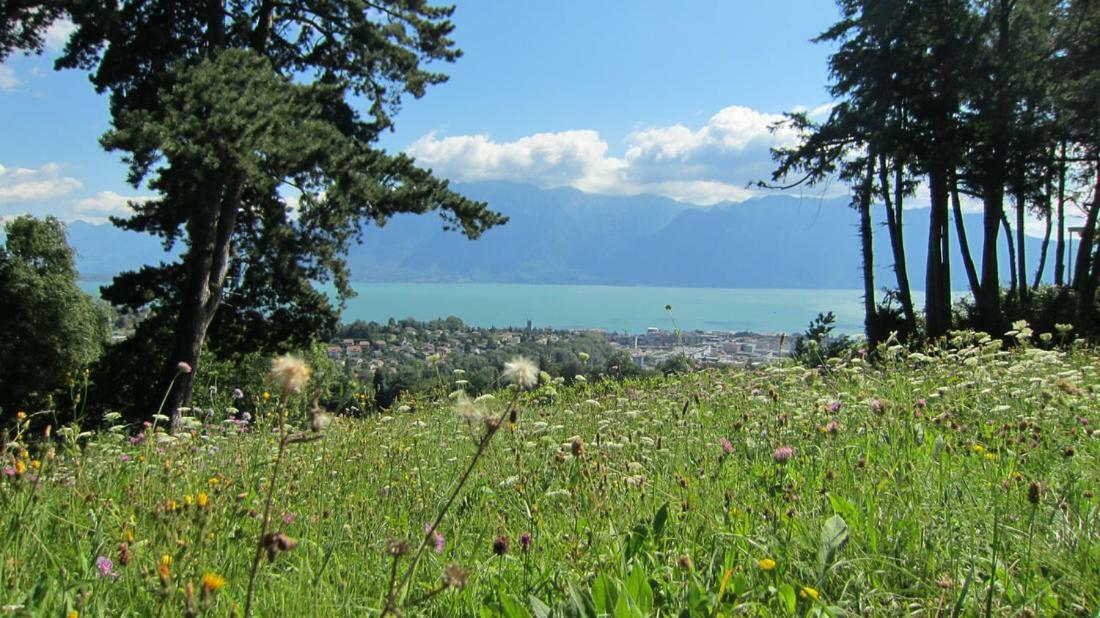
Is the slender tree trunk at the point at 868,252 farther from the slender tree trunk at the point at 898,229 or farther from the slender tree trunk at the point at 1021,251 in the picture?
the slender tree trunk at the point at 1021,251

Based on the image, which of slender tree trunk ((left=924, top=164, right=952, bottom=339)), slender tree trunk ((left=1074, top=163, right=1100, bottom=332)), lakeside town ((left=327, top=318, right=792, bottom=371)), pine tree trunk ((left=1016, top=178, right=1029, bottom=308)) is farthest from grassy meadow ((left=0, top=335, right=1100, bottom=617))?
pine tree trunk ((left=1016, top=178, right=1029, bottom=308))

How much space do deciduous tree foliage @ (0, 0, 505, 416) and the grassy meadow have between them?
742cm

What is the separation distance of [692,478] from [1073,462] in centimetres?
173

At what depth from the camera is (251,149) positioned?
10.4 metres

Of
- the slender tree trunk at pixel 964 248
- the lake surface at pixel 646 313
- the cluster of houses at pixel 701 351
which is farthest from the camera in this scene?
the lake surface at pixel 646 313

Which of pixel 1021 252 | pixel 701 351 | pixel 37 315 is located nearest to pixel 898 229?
pixel 1021 252

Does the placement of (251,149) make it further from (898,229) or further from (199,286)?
(898,229)

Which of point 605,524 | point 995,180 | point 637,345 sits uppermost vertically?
point 995,180

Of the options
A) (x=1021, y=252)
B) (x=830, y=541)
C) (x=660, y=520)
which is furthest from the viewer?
(x=1021, y=252)

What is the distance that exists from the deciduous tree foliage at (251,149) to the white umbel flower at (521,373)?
32.8 feet

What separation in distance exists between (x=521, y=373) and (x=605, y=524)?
131 centimetres

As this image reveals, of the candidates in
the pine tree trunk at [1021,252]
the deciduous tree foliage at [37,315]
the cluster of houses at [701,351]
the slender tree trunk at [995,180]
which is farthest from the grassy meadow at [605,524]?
the deciduous tree foliage at [37,315]

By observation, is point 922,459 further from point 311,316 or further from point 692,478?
point 311,316

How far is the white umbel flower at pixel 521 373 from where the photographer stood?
1323mm
